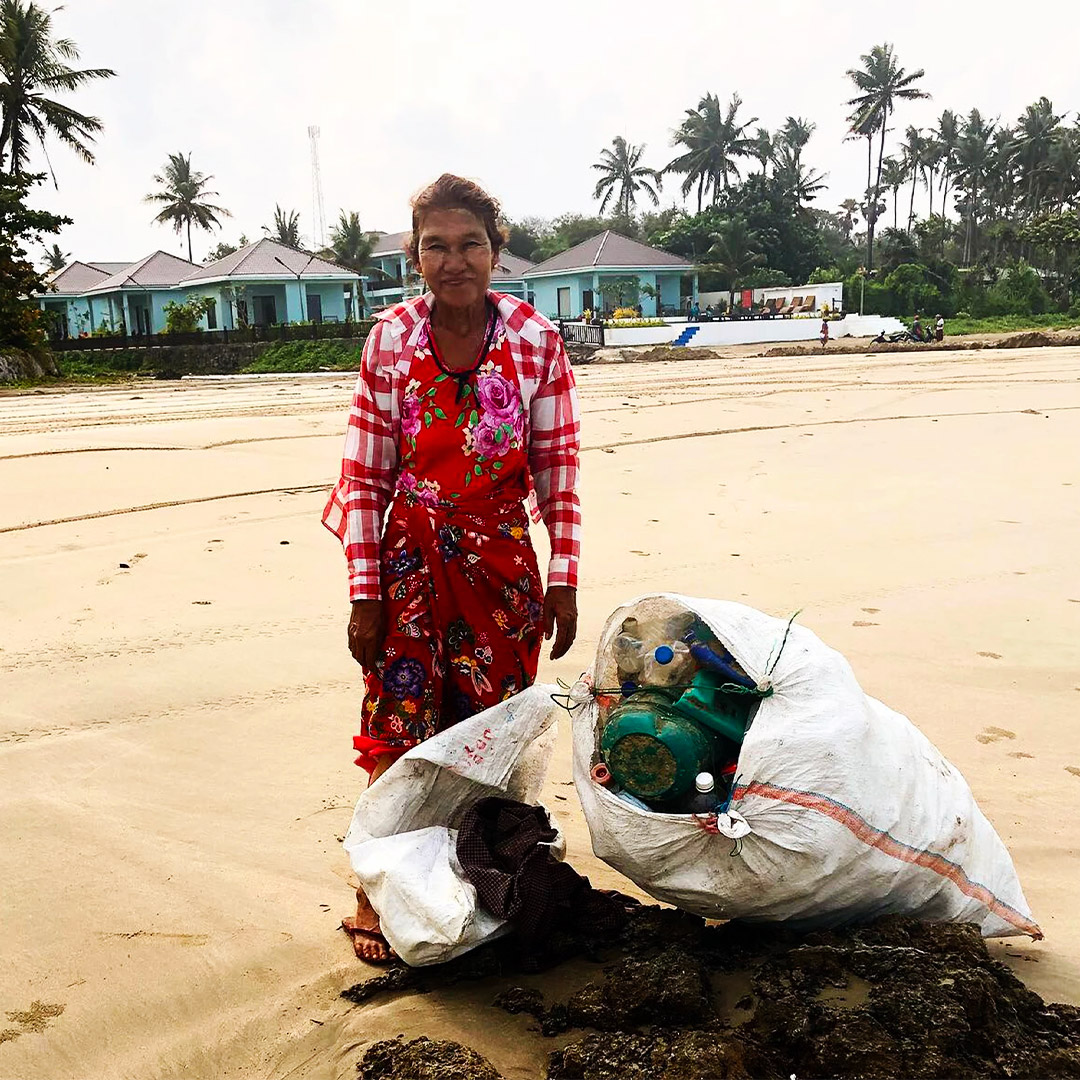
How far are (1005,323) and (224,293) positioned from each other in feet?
94.7

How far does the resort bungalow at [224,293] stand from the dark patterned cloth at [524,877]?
39100 millimetres

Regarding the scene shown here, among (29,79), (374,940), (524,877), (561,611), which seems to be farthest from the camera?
(29,79)

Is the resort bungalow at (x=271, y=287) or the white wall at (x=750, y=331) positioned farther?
the resort bungalow at (x=271, y=287)

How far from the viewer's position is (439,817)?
2309mm

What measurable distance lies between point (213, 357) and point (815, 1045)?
36016 millimetres

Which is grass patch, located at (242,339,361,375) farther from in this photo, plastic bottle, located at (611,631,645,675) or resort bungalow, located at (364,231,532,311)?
plastic bottle, located at (611,631,645,675)

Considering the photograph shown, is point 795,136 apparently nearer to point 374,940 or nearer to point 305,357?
point 305,357

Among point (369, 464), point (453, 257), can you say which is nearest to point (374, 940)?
point (369, 464)

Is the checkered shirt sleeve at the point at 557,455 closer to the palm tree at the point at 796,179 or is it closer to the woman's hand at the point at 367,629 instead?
the woman's hand at the point at 367,629

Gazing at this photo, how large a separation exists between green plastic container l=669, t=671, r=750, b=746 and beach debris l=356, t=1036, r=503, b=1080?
2.29 feet

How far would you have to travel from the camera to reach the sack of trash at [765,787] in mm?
1878

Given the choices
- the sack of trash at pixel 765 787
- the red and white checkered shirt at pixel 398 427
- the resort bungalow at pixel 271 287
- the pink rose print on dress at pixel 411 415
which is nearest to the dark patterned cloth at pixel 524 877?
the sack of trash at pixel 765 787

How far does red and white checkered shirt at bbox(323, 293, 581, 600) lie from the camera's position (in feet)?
7.75

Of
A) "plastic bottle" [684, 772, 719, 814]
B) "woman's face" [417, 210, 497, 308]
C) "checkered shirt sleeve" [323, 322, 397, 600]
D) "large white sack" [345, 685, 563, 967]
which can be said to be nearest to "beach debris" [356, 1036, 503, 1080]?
"large white sack" [345, 685, 563, 967]
